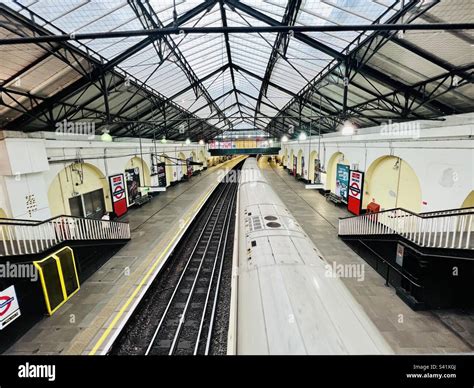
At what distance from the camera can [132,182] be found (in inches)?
715

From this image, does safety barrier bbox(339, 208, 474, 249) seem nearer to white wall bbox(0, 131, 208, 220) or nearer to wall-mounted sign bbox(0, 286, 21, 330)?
wall-mounted sign bbox(0, 286, 21, 330)

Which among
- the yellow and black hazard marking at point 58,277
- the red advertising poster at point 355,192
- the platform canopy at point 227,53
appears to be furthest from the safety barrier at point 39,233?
the red advertising poster at point 355,192

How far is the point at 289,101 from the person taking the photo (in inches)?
777

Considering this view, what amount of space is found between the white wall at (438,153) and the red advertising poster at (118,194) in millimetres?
16821

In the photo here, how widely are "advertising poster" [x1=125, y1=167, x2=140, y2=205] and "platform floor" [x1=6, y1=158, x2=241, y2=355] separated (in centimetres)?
512

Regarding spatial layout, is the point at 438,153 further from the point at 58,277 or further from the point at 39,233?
the point at 39,233

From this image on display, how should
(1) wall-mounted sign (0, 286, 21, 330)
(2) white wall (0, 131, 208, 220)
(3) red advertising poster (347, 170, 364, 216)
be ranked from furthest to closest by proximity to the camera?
(3) red advertising poster (347, 170, 364, 216), (2) white wall (0, 131, 208, 220), (1) wall-mounted sign (0, 286, 21, 330)

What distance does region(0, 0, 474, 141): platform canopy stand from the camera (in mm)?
Answer: 6188

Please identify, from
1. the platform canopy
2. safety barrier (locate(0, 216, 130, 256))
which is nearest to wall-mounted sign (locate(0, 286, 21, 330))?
safety barrier (locate(0, 216, 130, 256))

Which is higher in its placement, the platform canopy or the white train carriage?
the platform canopy

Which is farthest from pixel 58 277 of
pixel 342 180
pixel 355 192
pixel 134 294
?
pixel 342 180

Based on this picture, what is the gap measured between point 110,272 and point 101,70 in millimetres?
8593
